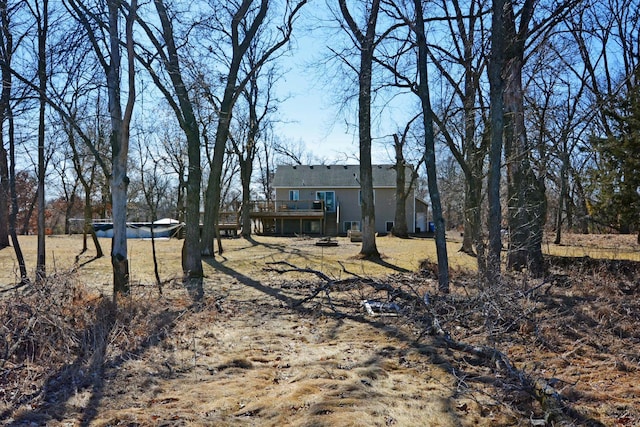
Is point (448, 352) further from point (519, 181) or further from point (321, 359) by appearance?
point (519, 181)

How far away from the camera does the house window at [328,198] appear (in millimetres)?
35031

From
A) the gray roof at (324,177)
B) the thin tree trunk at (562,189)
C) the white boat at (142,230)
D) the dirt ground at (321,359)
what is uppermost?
the gray roof at (324,177)

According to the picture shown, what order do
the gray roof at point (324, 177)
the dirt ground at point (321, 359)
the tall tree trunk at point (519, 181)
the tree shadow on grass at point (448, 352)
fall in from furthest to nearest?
the gray roof at point (324, 177) → the tall tree trunk at point (519, 181) → the tree shadow on grass at point (448, 352) → the dirt ground at point (321, 359)

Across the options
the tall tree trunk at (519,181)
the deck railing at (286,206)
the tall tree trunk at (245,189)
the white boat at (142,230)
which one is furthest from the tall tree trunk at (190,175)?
the deck railing at (286,206)

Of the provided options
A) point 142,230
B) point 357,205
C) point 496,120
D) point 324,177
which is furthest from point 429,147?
point 324,177

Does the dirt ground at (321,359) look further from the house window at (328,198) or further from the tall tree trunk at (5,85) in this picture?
the house window at (328,198)

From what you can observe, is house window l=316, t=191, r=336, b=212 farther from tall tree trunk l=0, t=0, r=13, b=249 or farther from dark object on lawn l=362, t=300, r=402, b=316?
dark object on lawn l=362, t=300, r=402, b=316

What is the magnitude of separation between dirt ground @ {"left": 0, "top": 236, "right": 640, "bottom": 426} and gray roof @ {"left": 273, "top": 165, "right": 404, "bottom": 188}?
2739 centimetres

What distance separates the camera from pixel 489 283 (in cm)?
694

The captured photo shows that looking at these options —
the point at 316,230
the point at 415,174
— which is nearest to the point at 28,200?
the point at 316,230

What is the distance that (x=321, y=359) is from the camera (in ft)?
16.9

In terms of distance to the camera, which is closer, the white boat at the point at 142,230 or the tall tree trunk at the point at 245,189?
the tall tree trunk at the point at 245,189

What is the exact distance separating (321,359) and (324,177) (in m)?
→ 31.3

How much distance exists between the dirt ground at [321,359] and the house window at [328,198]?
87.6 ft
